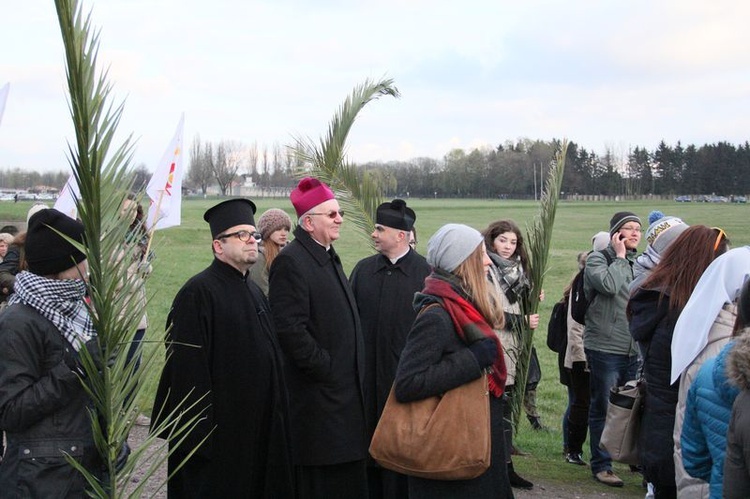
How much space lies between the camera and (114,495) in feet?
8.98

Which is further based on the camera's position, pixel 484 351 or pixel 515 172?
pixel 515 172

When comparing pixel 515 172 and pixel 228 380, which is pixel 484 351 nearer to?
pixel 228 380

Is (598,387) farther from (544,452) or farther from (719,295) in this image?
(719,295)

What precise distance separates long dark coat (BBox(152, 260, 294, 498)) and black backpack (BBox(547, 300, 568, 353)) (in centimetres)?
386

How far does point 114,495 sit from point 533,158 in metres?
7.27

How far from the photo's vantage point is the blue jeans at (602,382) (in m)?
7.17

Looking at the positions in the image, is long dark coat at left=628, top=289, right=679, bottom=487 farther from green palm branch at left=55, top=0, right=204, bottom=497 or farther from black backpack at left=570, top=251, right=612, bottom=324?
green palm branch at left=55, top=0, right=204, bottom=497

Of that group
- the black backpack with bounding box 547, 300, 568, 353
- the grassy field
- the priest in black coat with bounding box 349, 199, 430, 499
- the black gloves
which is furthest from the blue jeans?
the black gloves

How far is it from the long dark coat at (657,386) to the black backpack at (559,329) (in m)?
3.08

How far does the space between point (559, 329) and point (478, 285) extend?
4.40 meters

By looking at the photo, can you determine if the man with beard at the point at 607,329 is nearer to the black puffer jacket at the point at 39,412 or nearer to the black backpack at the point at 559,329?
the black backpack at the point at 559,329

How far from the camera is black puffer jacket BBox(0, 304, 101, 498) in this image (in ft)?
10.7

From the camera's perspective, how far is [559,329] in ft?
26.8

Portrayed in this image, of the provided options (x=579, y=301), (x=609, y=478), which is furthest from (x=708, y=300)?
(x=609, y=478)
